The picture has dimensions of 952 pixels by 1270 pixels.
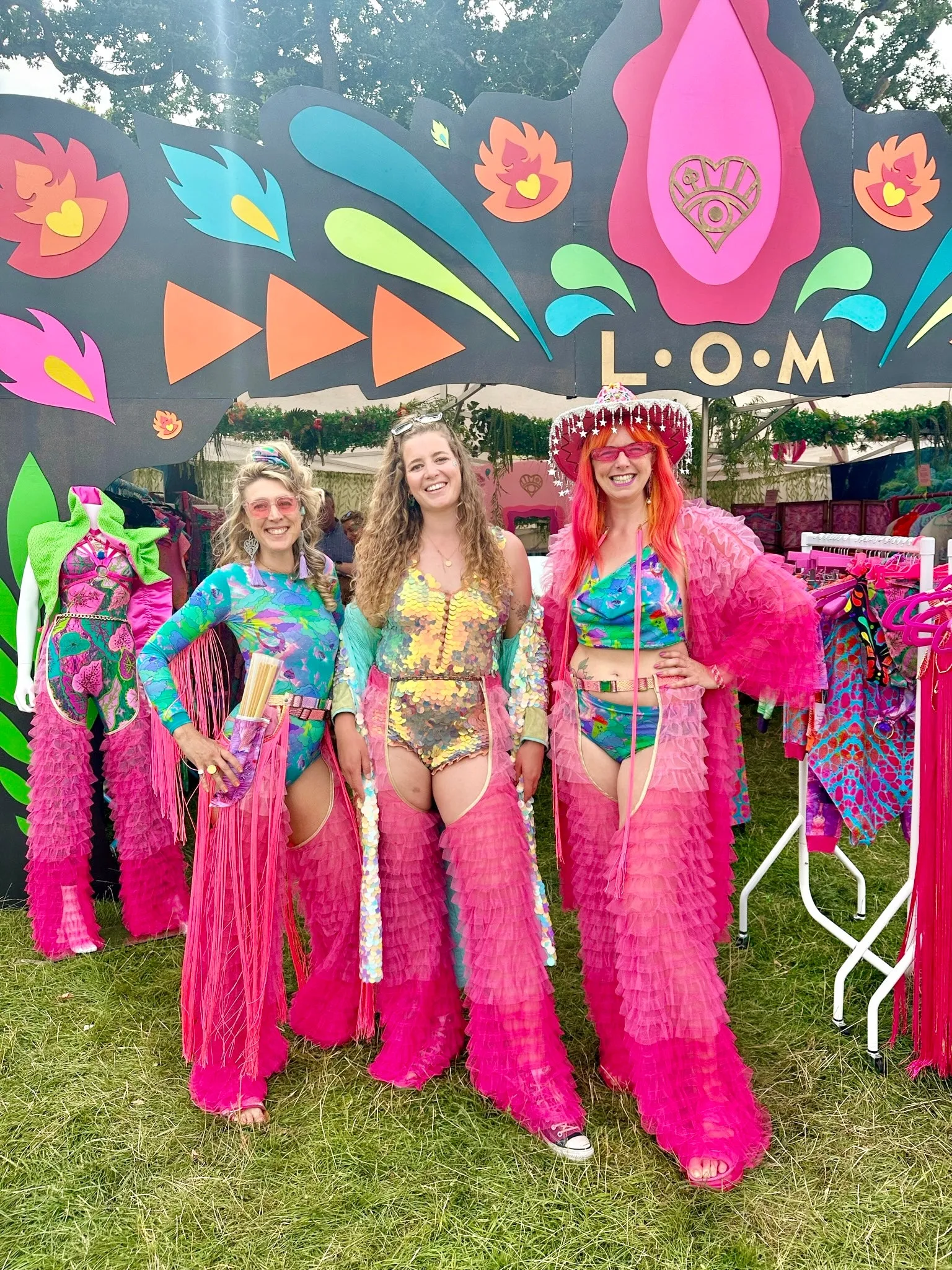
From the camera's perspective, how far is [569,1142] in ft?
7.16

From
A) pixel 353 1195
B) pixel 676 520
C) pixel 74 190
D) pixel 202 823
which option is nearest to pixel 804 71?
pixel 676 520

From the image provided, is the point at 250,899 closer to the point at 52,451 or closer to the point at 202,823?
the point at 202,823

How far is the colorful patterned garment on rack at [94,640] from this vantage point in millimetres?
3449

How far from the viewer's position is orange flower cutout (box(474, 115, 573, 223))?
12.0ft

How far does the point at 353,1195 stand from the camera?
2.14 meters

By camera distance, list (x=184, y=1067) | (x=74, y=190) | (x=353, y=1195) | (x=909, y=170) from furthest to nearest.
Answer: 1. (x=909, y=170)
2. (x=74, y=190)
3. (x=184, y=1067)
4. (x=353, y=1195)

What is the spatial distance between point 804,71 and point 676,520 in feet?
8.93

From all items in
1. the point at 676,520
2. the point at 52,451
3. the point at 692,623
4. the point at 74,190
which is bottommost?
the point at 692,623

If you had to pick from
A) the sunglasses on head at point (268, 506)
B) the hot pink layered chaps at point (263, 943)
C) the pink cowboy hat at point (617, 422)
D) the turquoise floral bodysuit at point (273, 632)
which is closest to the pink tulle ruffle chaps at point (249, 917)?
the hot pink layered chaps at point (263, 943)

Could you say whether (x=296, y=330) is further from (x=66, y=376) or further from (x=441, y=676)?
(x=441, y=676)

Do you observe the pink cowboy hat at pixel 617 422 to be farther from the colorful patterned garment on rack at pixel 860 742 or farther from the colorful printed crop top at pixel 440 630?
the colorful patterned garment on rack at pixel 860 742

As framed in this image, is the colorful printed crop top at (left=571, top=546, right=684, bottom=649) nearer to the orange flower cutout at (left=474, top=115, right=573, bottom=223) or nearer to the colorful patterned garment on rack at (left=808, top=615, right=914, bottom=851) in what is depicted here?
the colorful patterned garment on rack at (left=808, top=615, right=914, bottom=851)

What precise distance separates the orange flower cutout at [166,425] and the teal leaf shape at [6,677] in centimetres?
119

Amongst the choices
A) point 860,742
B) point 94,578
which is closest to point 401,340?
point 94,578
